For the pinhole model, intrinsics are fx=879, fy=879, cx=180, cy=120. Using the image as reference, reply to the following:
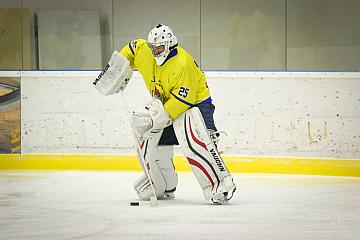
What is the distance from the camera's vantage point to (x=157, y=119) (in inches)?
228

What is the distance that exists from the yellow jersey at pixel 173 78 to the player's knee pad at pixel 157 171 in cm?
37

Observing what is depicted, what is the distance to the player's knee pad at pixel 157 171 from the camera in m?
6.11

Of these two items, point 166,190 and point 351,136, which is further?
point 351,136

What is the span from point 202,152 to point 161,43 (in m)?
0.77

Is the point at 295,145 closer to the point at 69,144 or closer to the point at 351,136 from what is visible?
the point at 351,136

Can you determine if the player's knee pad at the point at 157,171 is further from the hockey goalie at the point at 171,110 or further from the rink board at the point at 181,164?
the rink board at the point at 181,164

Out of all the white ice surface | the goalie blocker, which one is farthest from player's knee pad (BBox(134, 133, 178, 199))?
the goalie blocker

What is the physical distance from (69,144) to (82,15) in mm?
1439

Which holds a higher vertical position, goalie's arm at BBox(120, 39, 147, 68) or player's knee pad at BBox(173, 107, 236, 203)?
goalie's arm at BBox(120, 39, 147, 68)

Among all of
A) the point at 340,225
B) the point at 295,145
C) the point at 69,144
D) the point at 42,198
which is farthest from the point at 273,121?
the point at 340,225

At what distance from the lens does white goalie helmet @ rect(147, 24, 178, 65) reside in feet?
19.0

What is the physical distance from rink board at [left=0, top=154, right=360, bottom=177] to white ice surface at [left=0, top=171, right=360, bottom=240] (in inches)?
8.8

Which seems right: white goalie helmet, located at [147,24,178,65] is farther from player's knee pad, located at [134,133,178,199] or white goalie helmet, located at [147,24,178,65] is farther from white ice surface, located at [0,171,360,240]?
white ice surface, located at [0,171,360,240]

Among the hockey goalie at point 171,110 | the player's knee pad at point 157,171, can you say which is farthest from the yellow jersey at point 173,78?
the player's knee pad at point 157,171
